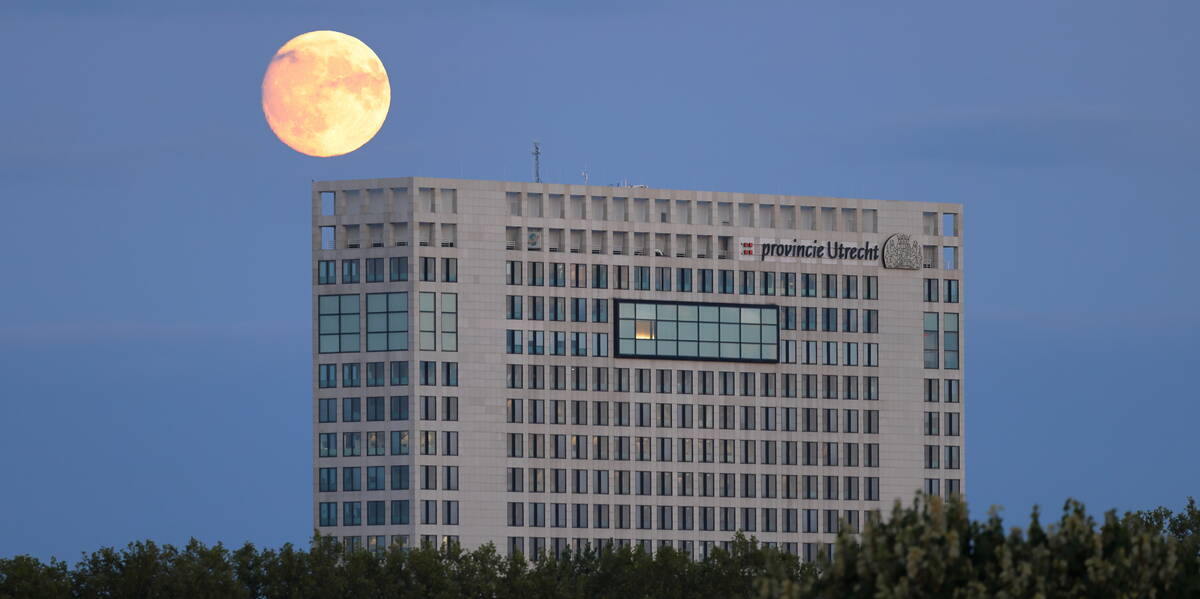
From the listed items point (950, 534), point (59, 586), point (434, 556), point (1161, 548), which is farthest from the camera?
point (434, 556)

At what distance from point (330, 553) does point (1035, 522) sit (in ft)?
369

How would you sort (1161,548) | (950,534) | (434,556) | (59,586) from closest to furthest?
(950,534) → (1161,548) → (59,586) → (434,556)

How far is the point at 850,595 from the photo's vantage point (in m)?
92.5

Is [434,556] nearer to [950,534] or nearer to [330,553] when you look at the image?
[330,553]

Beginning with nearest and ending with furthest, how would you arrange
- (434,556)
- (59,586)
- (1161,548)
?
(1161,548) → (59,586) → (434,556)

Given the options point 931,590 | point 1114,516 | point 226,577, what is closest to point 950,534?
point 931,590

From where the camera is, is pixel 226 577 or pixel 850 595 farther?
pixel 226 577

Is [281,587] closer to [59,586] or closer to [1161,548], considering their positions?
[59,586]

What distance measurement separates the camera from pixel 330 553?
654 feet

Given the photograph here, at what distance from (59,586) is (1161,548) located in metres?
104

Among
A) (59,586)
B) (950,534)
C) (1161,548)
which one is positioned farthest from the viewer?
(59,586)

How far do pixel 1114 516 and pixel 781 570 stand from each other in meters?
12.6

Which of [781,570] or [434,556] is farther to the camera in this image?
[434,556]

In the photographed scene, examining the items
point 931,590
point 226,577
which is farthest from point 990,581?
point 226,577
